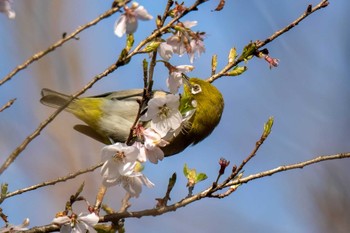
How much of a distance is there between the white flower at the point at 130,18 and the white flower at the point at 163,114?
0.42 metres

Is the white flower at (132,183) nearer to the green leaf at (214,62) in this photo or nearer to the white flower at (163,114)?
the white flower at (163,114)

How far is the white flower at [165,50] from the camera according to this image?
2091 mm

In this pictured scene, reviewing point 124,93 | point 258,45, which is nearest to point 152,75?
point 258,45

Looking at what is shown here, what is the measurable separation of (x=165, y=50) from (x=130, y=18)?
37cm

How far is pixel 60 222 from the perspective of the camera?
2027 millimetres

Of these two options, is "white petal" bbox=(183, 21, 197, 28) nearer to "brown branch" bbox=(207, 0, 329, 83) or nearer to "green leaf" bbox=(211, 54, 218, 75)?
"brown branch" bbox=(207, 0, 329, 83)

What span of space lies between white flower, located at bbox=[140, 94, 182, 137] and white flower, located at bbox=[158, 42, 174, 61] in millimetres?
144

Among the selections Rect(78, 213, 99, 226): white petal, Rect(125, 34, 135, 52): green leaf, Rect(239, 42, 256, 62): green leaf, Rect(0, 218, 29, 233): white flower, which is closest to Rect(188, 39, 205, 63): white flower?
Rect(125, 34, 135, 52): green leaf

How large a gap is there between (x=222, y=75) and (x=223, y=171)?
908 millimetres

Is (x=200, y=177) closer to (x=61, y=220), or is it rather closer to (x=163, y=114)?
(x=163, y=114)

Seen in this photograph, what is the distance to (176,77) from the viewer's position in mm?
2285

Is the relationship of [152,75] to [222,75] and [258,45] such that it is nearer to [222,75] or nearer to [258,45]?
[258,45]

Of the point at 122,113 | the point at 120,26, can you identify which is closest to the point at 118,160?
the point at 120,26

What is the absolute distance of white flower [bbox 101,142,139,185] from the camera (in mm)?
2066
